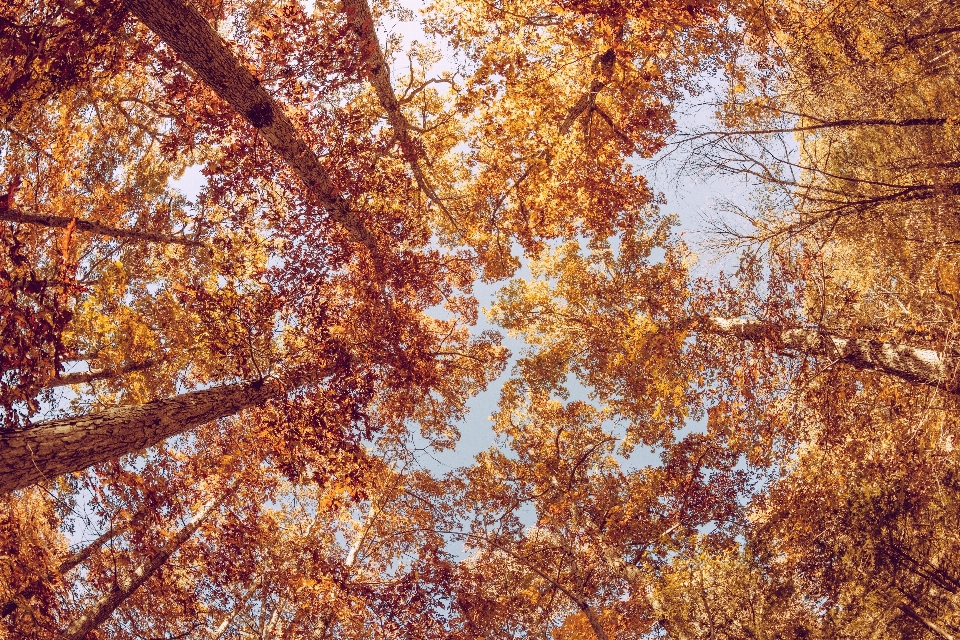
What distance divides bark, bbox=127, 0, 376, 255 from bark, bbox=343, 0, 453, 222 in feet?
7.23

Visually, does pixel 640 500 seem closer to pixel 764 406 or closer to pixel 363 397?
pixel 764 406

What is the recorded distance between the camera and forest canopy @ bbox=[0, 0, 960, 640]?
16.6 ft

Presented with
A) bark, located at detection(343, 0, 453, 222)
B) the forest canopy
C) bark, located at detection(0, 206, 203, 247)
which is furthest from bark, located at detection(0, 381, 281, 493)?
bark, located at detection(343, 0, 453, 222)

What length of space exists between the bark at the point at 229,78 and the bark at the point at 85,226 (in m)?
2.49

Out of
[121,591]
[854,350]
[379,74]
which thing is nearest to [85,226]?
[379,74]

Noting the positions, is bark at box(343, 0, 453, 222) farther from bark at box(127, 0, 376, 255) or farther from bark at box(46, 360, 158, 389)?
bark at box(46, 360, 158, 389)

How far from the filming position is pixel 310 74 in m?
6.46

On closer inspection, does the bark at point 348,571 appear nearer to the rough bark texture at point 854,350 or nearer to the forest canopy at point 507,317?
the forest canopy at point 507,317

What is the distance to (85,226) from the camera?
23.3 feet

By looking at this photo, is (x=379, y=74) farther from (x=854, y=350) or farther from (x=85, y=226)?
(x=854, y=350)

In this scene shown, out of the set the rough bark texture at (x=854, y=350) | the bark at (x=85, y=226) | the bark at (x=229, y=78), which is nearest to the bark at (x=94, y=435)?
the bark at (x=85, y=226)

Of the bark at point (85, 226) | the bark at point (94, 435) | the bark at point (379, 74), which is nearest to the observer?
the bark at point (94, 435)

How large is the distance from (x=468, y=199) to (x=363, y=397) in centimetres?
581

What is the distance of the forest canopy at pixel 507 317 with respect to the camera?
5.05 m
